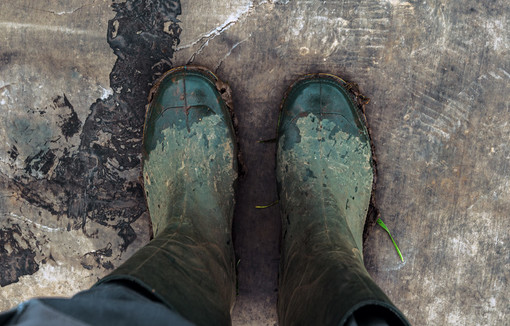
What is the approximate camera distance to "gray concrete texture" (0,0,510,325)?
1513 millimetres

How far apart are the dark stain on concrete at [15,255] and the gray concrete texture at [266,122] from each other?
11 millimetres

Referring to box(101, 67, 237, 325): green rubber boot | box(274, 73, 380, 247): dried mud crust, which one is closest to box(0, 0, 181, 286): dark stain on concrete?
box(101, 67, 237, 325): green rubber boot

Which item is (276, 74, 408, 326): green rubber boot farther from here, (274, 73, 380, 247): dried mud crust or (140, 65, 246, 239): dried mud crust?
(140, 65, 246, 239): dried mud crust

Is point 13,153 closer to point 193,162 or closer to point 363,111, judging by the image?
point 193,162

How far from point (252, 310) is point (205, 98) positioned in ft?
3.50

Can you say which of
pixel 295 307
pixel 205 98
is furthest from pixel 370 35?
pixel 295 307

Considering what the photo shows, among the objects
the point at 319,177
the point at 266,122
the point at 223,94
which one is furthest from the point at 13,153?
the point at 319,177

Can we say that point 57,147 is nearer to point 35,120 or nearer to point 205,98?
point 35,120

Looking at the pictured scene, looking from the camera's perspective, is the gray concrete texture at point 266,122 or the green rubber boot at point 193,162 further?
the gray concrete texture at point 266,122

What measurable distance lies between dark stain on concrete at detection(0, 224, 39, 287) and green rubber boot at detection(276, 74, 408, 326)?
1301 millimetres

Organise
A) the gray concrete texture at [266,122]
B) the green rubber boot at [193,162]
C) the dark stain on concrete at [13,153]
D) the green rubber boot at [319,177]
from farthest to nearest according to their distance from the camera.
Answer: the dark stain on concrete at [13,153] → the gray concrete texture at [266,122] → the green rubber boot at [193,162] → the green rubber boot at [319,177]

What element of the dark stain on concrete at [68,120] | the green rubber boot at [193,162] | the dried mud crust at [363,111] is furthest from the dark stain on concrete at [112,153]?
the dried mud crust at [363,111]

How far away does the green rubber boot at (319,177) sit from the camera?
48.6 inches

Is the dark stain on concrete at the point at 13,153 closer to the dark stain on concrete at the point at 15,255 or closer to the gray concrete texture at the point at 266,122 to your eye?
the gray concrete texture at the point at 266,122
